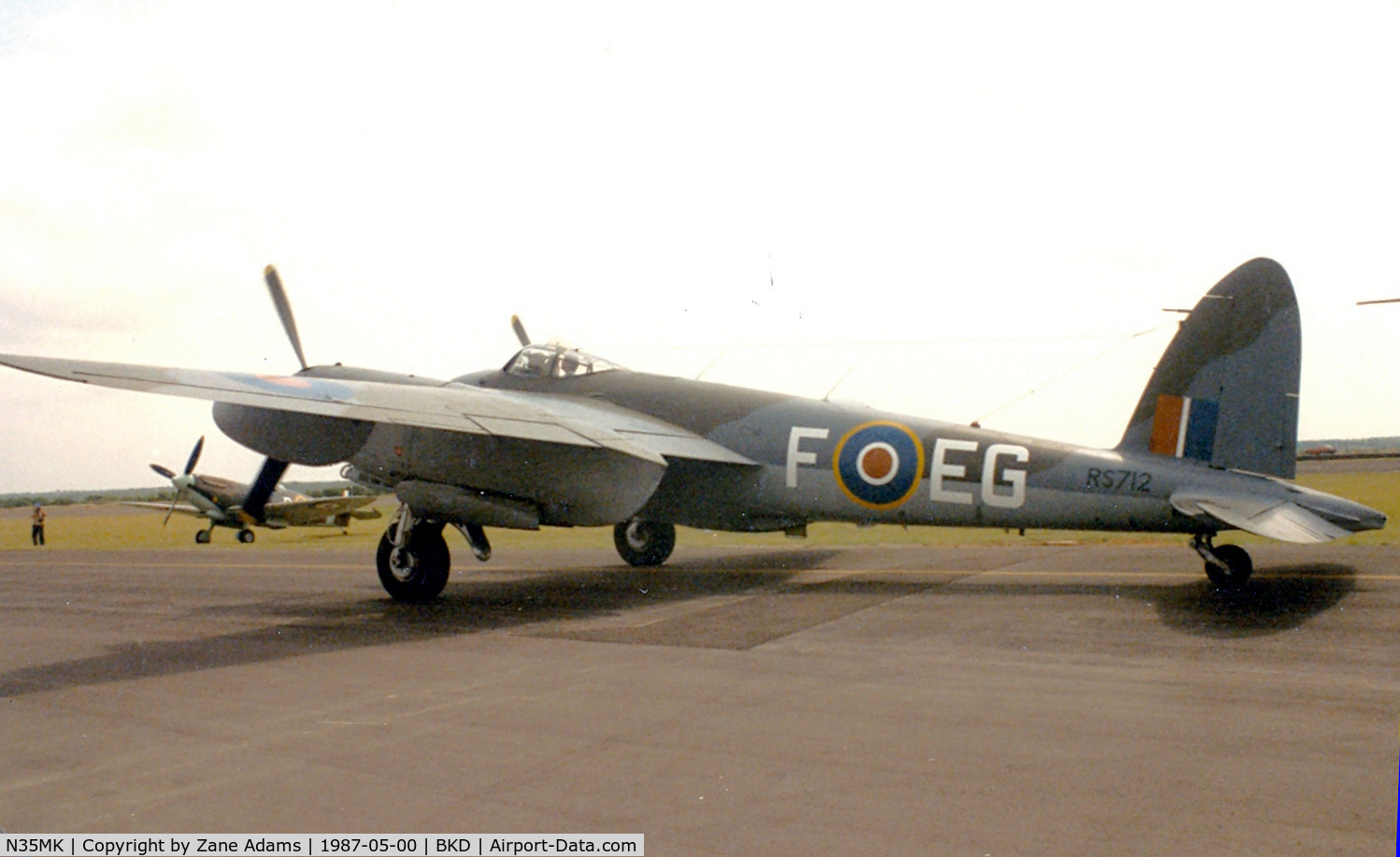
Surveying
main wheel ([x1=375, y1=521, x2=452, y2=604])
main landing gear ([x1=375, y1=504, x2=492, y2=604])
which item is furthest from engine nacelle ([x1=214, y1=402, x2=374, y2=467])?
main wheel ([x1=375, y1=521, x2=452, y2=604])

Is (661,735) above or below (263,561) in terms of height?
above

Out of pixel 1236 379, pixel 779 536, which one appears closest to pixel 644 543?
pixel 779 536

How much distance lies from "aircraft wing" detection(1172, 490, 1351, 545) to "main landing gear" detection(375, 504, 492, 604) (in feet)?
29.4

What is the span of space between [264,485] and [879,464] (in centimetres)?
973

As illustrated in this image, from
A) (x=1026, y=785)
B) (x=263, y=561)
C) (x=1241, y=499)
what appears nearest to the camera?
(x=1026, y=785)

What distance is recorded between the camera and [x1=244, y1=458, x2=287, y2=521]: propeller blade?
49.0 ft

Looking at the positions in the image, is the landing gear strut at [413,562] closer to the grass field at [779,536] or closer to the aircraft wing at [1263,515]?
the grass field at [779,536]

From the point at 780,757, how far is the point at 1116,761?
1913mm

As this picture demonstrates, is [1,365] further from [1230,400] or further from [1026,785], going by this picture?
[1230,400]

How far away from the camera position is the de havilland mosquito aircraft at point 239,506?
3238 centimetres

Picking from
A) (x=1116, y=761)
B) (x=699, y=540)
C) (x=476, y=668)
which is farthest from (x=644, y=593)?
(x=699, y=540)

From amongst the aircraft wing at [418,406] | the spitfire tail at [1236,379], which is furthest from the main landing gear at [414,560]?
the spitfire tail at [1236,379]

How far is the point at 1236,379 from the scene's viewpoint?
11.3 metres

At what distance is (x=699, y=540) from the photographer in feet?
79.3
